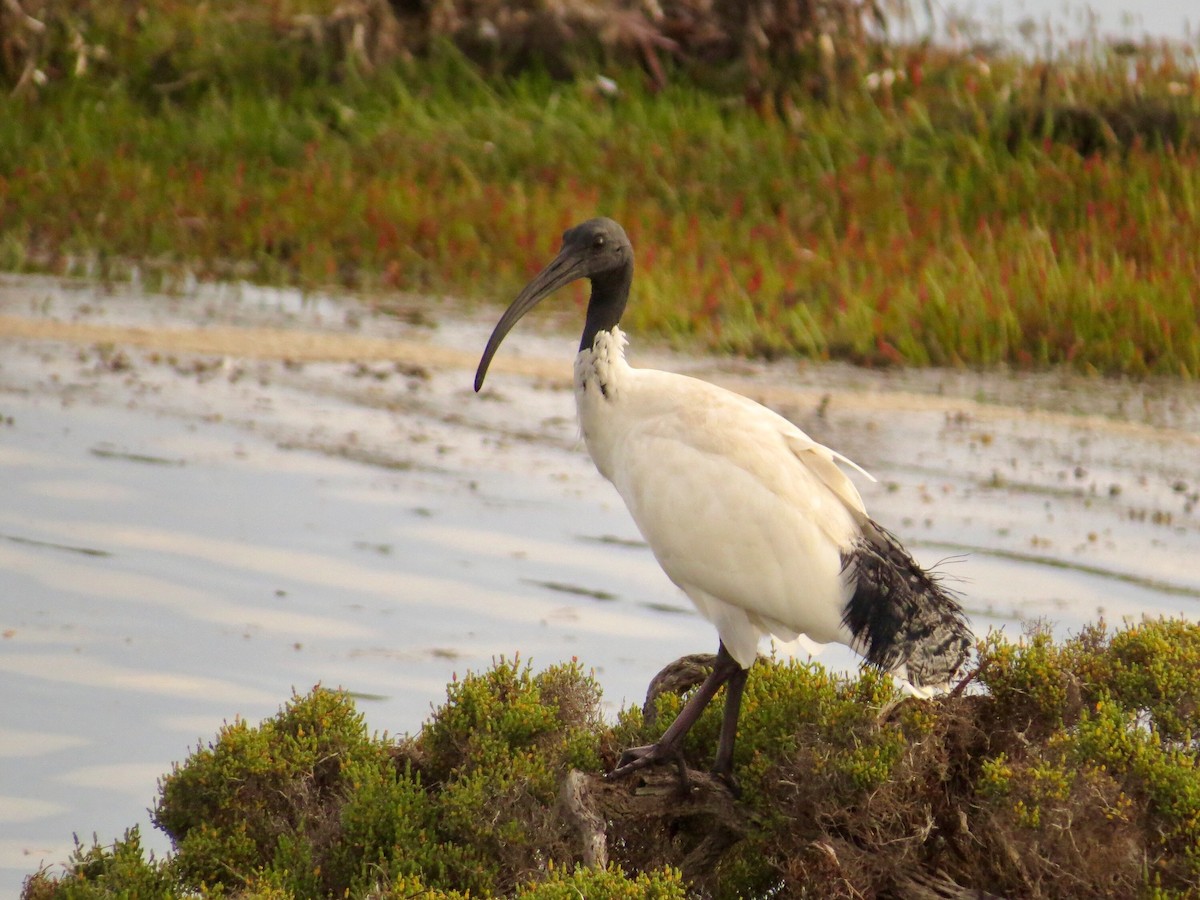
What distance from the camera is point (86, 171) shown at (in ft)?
53.4

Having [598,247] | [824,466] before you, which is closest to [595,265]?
[598,247]

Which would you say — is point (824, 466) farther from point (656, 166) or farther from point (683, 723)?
point (656, 166)

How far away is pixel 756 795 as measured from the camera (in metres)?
6.31

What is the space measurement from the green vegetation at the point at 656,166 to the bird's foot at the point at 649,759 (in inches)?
288

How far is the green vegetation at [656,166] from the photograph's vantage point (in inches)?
550

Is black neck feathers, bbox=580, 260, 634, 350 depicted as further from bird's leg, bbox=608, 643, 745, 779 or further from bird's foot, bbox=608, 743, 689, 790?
bird's foot, bbox=608, 743, 689, 790

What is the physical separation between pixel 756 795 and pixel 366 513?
14.0 ft

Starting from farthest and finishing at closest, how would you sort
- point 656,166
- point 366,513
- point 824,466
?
point 656,166 < point 366,513 < point 824,466

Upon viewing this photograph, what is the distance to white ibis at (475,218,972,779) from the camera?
6184mm

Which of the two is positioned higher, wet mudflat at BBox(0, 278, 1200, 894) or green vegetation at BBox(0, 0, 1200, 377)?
green vegetation at BBox(0, 0, 1200, 377)

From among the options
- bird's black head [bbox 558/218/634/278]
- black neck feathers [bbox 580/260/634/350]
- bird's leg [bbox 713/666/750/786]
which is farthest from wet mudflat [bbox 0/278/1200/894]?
bird's black head [bbox 558/218/634/278]

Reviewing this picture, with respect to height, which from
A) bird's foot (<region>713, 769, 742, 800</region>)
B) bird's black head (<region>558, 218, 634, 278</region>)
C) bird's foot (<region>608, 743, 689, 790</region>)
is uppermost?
bird's black head (<region>558, 218, 634, 278</region>)

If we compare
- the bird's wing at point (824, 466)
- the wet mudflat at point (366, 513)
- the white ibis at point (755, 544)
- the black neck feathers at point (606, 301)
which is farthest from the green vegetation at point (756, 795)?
the black neck feathers at point (606, 301)

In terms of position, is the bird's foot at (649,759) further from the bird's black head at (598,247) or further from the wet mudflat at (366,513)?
the bird's black head at (598,247)
